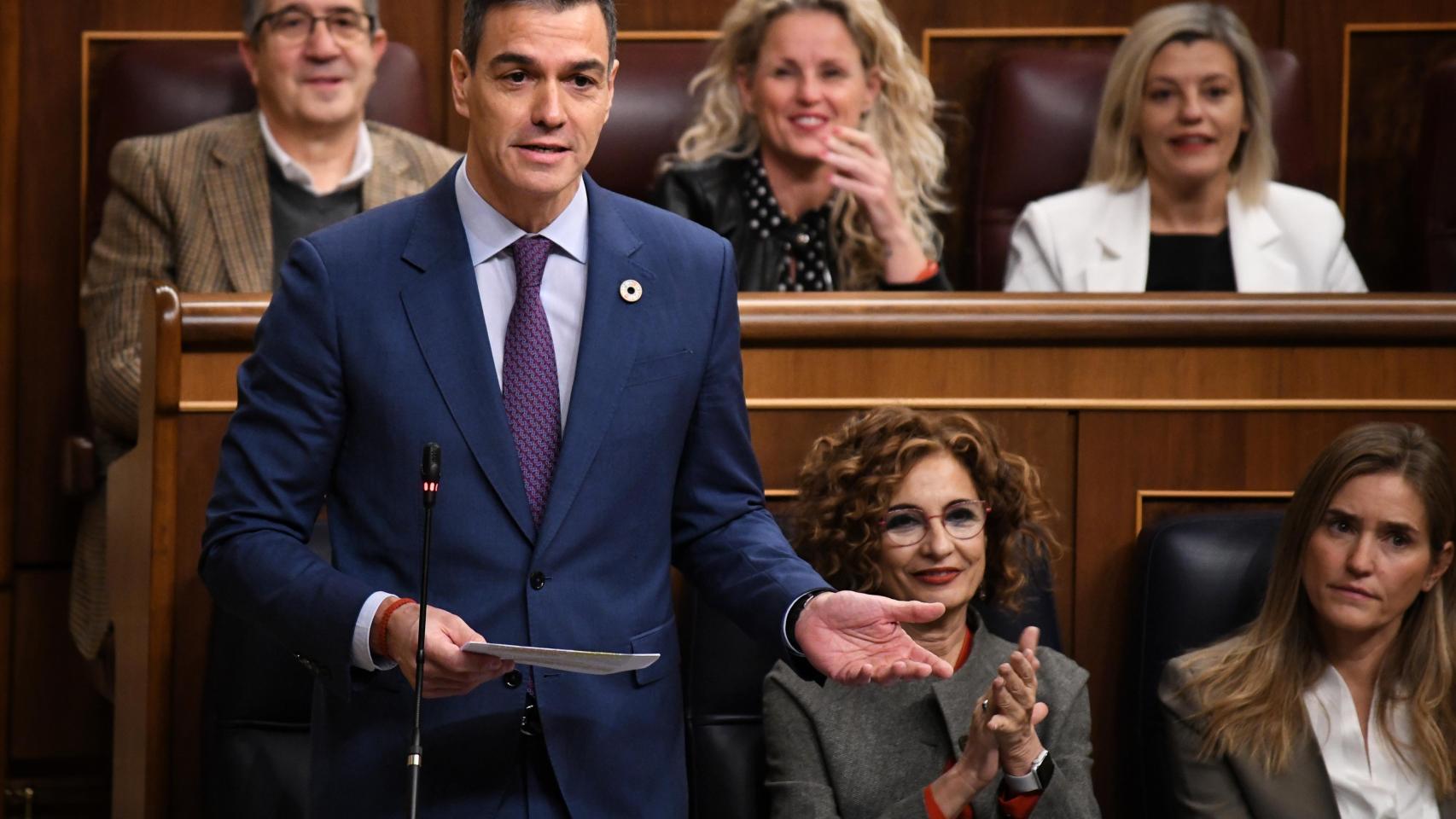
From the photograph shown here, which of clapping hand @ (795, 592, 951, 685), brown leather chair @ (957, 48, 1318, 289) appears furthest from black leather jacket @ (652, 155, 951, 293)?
clapping hand @ (795, 592, 951, 685)

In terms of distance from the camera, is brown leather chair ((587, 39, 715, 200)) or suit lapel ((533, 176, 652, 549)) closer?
suit lapel ((533, 176, 652, 549))

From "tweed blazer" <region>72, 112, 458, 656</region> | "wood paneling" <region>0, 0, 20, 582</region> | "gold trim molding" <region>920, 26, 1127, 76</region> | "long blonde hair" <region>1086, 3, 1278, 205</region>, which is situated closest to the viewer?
"wood paneling" <region>0, 0, 20, 582</region>

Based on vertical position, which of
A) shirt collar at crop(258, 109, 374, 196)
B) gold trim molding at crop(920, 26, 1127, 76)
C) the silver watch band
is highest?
gold trim molding at crop(920, 26, 1127, 76)

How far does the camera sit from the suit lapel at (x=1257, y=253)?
7.39ft

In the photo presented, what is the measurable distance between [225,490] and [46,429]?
52.2 inches

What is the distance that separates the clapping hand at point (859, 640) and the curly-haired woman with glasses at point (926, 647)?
348 millimetres

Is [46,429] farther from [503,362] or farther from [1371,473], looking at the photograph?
[1371,473]

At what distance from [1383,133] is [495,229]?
6.02 feet

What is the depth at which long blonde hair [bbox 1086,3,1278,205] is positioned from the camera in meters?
2.29

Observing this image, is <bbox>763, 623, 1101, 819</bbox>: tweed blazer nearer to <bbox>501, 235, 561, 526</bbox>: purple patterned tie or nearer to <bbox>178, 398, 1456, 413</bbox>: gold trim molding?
<bbox>178, 398, 1456, 413</bbox>: gold trim molding

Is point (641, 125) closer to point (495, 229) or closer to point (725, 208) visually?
point (725, 208)

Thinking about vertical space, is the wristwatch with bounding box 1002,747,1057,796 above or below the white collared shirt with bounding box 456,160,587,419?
below

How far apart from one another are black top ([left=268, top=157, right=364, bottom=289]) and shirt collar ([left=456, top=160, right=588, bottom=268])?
1.02m

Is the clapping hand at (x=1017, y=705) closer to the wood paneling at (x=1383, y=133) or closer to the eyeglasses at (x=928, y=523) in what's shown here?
the eyeglasses at (x=928, y=523)
